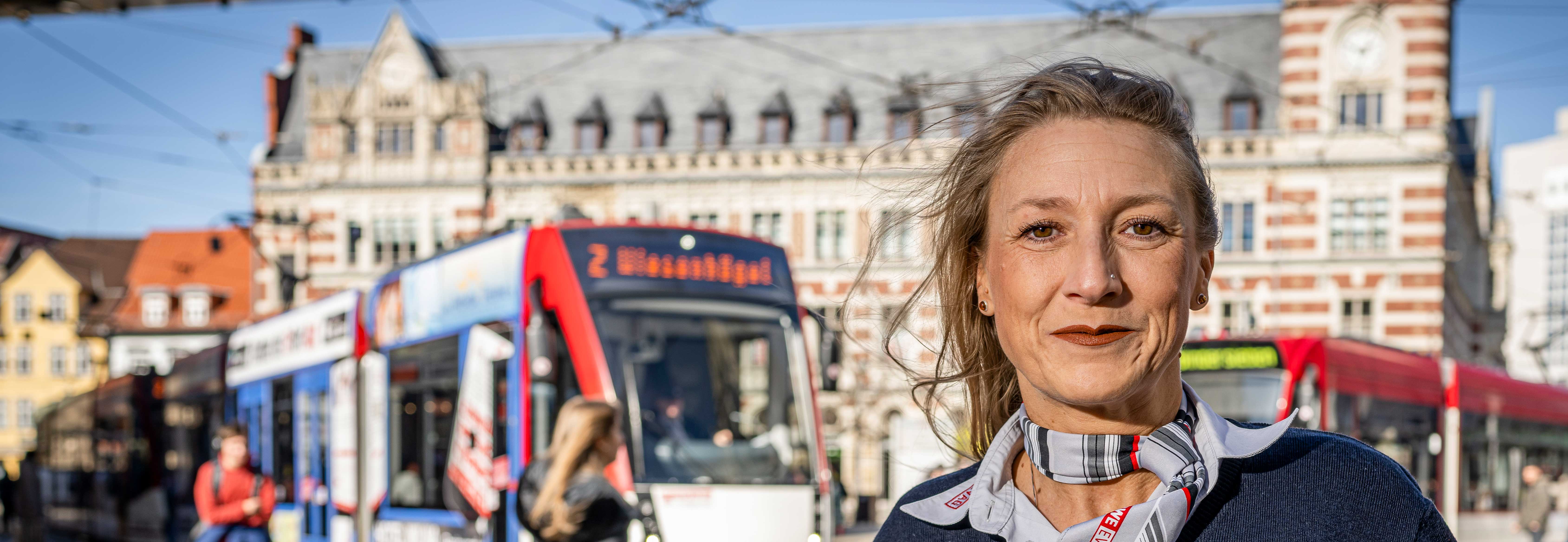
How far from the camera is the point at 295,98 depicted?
43.1 m

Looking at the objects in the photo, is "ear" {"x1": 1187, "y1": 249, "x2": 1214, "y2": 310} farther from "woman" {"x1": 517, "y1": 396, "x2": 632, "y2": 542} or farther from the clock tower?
the clock tower

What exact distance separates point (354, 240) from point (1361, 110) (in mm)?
27016

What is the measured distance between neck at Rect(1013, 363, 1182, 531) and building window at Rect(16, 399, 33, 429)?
6200 centimetres

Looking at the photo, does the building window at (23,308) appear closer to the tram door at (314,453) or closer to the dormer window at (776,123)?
the dormer window at (776,123)

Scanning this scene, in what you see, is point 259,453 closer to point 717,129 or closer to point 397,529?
point 397,529

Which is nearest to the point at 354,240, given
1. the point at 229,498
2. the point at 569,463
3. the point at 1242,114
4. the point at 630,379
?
the point at 1242,114

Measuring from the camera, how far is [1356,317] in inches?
1281

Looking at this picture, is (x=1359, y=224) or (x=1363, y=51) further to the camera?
(x=1363, y=51)

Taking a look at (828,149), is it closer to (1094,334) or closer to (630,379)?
(630,379)

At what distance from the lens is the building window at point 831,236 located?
1420 inches

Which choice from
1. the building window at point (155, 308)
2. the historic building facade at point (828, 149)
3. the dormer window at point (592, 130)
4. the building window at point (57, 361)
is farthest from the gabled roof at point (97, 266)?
the dormer window at point (592, 130)

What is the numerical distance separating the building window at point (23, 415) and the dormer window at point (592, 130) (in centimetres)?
3111

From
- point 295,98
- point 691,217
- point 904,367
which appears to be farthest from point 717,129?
point 904,367

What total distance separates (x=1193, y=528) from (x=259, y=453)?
13.2 metres
